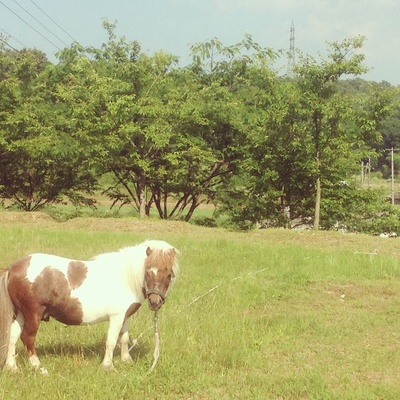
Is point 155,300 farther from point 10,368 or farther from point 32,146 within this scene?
point 32,146

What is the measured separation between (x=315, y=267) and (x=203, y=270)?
2.55m

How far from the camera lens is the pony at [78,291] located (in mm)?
6035

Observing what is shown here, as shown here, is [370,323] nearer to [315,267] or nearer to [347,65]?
[315,267]

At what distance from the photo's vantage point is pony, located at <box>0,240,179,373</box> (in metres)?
6.04

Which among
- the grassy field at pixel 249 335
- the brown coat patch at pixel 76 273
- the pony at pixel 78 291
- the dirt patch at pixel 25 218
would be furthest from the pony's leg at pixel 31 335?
the dirt patch at pixel 25 218

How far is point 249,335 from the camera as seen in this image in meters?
8.02

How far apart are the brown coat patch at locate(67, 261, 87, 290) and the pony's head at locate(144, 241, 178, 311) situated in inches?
29.7

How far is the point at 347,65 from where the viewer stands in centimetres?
1912

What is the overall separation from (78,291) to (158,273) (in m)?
0.95

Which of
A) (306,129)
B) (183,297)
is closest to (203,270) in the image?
(183,297)

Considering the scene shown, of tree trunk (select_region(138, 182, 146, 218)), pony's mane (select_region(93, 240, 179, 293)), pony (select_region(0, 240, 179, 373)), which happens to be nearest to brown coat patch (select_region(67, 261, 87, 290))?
pony (select_region(0, 240, 179, 373))

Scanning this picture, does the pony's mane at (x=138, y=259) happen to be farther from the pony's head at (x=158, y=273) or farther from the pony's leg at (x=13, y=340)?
the pony's leg at (x=13, y=340)

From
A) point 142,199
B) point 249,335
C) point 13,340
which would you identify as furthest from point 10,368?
point 142,199

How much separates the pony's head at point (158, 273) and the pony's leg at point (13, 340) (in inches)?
57.0
